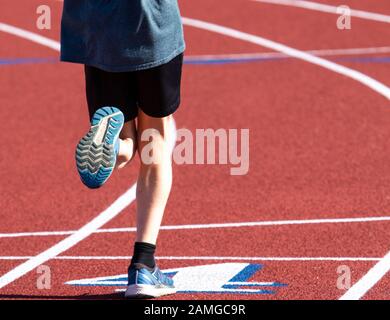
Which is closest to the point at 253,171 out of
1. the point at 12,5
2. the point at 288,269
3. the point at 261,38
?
the point at 288,269

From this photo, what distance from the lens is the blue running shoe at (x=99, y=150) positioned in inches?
226

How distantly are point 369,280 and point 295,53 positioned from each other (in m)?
7.01

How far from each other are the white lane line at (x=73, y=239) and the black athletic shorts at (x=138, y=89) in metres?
1.03

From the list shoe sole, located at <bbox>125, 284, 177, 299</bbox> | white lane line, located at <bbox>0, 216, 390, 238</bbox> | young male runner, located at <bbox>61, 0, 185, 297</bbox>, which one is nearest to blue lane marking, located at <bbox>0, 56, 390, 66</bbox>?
white lane line, located at <bbox>0, 216, 390, 238</bbox>

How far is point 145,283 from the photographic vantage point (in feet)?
19.6

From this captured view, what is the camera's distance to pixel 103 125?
227 inches

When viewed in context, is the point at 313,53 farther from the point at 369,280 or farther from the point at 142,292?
the point at 142,292

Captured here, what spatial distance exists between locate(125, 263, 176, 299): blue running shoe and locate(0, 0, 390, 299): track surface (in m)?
0.15

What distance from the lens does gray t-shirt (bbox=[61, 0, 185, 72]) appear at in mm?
5770
